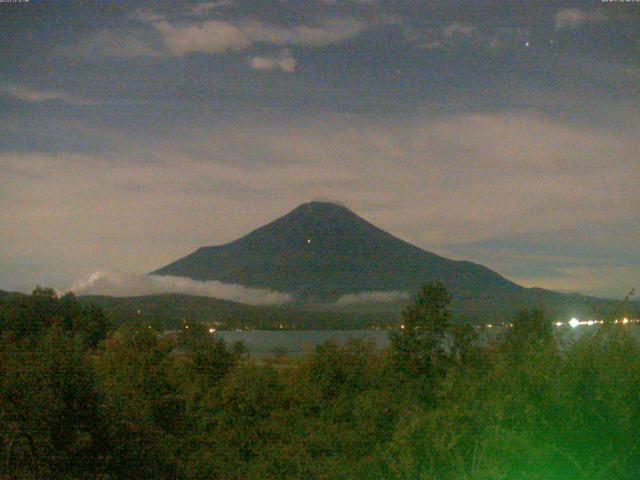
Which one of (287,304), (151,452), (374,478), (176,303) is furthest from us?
(287,304)

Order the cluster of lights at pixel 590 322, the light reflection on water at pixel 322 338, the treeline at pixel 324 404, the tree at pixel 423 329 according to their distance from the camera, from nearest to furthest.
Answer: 1. the treeline at pixel 324 404
2. the cluster of lights at pixel 590 322
3. the light reflection on water at pixel 322 338
4. the tree at pixel 423 329

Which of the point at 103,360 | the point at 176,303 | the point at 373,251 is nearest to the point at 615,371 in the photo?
the point at 103,360

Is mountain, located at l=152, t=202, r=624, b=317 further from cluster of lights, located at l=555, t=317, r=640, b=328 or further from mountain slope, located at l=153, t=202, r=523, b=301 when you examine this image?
cluster of lights, located at l=555, t=317, r=640, b=328

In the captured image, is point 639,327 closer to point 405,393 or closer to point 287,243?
point 405,393

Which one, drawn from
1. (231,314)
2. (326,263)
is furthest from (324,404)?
(326,263)

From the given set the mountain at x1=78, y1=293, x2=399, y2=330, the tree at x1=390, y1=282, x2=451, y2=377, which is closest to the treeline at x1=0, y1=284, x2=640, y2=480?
the tree at x1=390, y1=282, x2=451, y2=377

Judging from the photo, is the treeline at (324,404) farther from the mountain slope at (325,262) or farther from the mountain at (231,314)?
the mountain slope at (325,262)

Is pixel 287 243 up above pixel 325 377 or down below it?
above

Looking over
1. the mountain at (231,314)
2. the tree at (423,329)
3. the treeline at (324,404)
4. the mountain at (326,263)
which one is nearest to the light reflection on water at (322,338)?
the treeline at (324,404)
